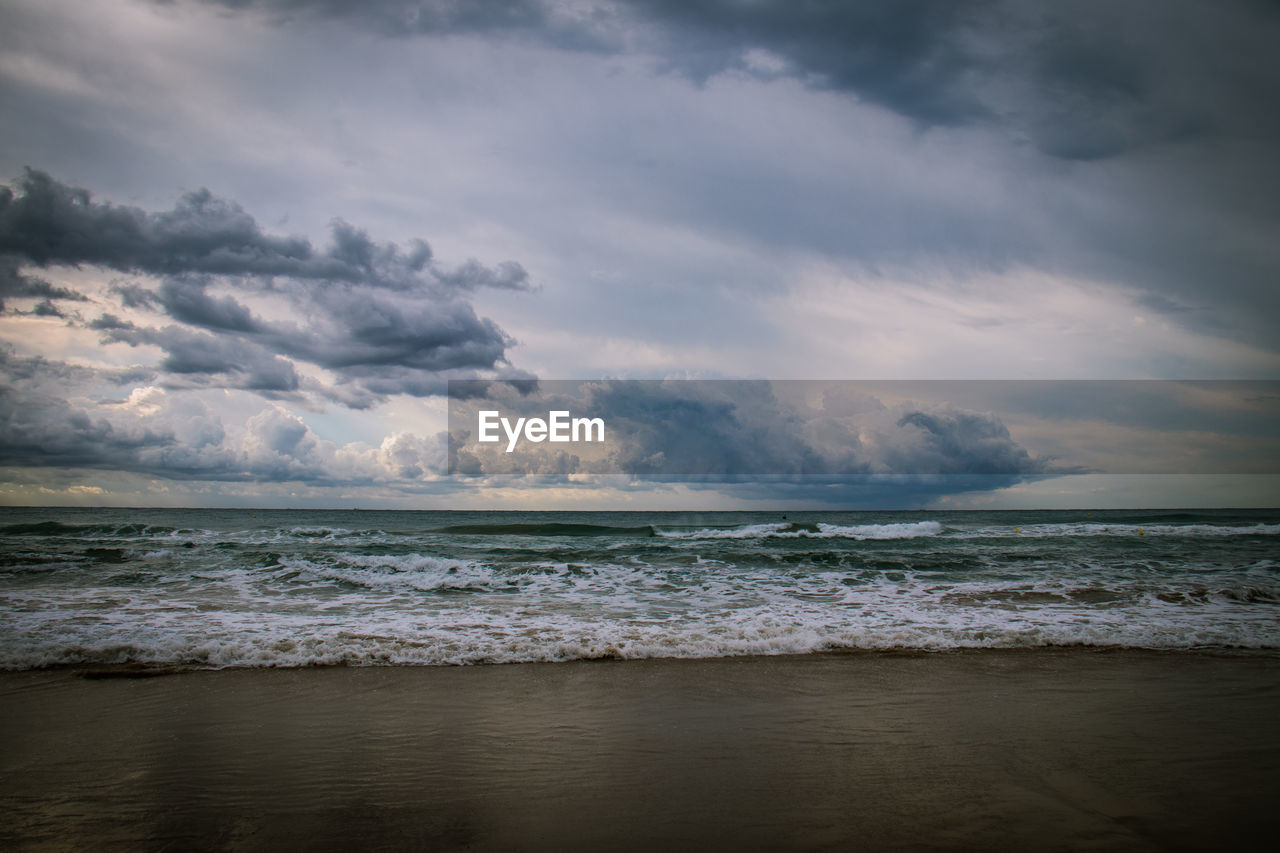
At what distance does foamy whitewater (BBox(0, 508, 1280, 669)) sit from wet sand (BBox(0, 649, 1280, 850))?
1148 millimetres

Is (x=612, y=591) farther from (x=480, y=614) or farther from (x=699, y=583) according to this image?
(x=480, y=614)

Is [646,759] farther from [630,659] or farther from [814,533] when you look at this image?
[814,533]

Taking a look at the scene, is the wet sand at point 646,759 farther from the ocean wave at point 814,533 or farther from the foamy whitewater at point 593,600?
the ocean wave at point 814,533

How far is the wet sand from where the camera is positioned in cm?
407

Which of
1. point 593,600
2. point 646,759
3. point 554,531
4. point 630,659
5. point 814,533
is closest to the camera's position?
point 646,759

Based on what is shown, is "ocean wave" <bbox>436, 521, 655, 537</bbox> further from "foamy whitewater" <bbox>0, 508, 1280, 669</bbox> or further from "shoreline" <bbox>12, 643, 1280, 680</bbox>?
"shoreline" <bbox>12, 643, 1280, 680</bbox>

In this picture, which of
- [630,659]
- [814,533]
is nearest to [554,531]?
[814,533]

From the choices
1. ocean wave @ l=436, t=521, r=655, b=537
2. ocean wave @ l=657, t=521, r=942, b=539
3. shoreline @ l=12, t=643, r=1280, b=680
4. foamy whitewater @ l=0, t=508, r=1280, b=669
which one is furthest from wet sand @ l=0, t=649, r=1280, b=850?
ocean wave @ l=436, t=521, r=655, b=537

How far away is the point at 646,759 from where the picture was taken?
5.23 metres

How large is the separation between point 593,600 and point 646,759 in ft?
28.2

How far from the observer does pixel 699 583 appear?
53.2 feet

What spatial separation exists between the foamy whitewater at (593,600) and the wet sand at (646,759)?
1148 millimetres

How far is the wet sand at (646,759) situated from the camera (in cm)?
407

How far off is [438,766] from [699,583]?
38.0 feet
